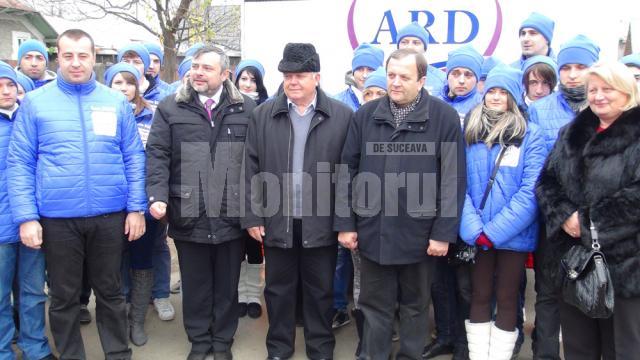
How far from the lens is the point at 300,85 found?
136 inches

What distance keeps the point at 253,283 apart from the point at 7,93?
241cm

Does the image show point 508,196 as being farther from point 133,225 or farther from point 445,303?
point 133,225

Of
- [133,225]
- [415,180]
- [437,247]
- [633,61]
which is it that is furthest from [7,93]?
[633,61]

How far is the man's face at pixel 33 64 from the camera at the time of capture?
4.97m

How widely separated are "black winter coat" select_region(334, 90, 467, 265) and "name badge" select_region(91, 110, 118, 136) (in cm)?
165

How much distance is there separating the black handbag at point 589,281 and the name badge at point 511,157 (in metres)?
0.64

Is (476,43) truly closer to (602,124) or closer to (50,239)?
(602,124)

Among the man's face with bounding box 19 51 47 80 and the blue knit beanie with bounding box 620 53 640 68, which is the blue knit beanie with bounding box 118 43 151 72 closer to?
the man's face with bounding box 19 51 47 80

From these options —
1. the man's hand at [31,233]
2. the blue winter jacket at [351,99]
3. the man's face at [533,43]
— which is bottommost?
the man's hand at [31,233]

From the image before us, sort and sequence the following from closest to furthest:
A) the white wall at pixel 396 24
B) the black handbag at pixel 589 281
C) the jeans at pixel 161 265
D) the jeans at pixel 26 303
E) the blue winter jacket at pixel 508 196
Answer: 1. the black handbag at pixel 589 281
2. the blue winter jacket at pixel 508 196
3. the jeans at pixel 26 303
4. the jeans at pixel 161 265
5. the white wall at pixel 396 24

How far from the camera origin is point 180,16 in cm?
1220

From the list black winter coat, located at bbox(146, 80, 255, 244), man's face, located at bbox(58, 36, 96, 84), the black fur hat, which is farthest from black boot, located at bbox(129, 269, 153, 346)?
the black fur hat

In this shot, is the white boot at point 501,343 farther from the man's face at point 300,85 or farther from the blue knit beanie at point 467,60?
the man's face at point 300,85

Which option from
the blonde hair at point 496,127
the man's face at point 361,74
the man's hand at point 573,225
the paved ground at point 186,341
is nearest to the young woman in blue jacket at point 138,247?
the paved ground at point 186,341
